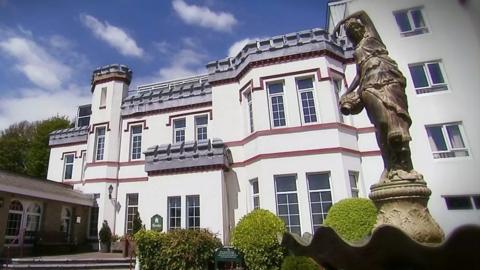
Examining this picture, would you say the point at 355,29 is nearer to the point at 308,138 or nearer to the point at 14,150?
the point at 308,138

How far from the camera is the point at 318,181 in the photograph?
12.8 m

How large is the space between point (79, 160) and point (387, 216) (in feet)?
76.8

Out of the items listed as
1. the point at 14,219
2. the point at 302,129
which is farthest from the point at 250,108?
the point at 14,219

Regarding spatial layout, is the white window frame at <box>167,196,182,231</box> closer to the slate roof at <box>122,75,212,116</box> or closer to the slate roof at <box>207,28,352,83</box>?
the slate roof at <box>122,75,212,116</box>

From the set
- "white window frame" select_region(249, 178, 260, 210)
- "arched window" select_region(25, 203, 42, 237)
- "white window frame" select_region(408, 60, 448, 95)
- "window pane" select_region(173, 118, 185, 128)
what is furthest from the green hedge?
"white window frame" select_region(408, 60, 448, 95)

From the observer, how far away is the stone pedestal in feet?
11.4

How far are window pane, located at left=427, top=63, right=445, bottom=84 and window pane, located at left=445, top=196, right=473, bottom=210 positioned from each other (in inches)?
223

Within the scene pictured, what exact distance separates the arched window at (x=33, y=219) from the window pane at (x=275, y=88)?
15392 millimetres

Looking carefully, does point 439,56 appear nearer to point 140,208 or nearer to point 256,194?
point 256,194

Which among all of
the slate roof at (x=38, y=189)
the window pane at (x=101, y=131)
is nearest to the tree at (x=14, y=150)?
the slate roof at (x=38, y=189)

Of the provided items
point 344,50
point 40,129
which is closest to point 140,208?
point 344,50

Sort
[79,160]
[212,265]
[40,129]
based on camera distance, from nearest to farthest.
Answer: [212,265] → [79,160] → [40,129]

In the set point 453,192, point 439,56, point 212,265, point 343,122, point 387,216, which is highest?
point 439,56

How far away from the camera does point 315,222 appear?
1219 cm
